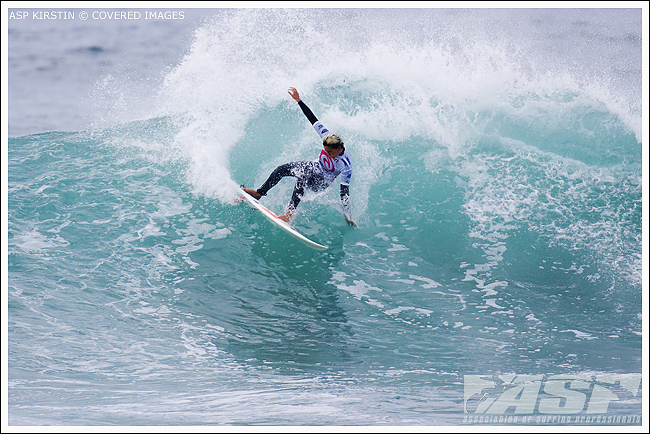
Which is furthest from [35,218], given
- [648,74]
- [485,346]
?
[648,74]

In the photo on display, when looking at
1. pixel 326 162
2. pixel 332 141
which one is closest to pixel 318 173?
pixel 326 162

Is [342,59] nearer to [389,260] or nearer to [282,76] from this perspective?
[282,76]

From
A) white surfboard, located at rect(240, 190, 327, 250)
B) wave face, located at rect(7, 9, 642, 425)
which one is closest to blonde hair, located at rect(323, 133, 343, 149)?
white surfboard, located at rect(240, 190, 327, 250)

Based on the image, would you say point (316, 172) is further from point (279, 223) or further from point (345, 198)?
point (279, 223)

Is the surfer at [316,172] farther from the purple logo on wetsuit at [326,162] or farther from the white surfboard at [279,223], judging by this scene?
the white surfboard at [279,223]

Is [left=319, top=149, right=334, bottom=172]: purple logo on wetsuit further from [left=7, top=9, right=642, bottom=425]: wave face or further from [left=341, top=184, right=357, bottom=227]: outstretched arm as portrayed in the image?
[left=7, top=9, right=642, bottom=425]: wave face
